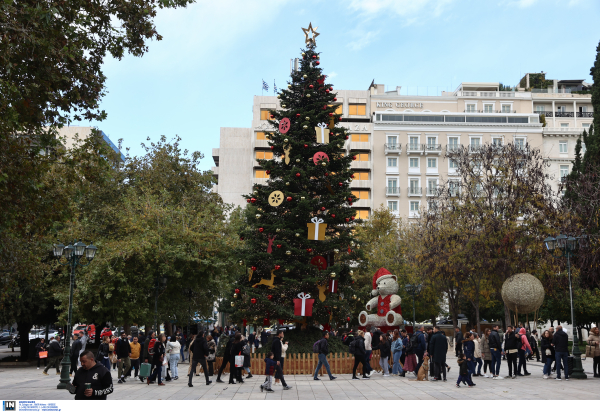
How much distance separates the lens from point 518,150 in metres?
33.3

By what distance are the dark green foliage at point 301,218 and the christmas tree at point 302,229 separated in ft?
0.12

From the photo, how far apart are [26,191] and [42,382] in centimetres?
992

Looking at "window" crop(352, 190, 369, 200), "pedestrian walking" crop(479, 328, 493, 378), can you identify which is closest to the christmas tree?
"pedestrian walking" crop(479, 328, 493, 378)

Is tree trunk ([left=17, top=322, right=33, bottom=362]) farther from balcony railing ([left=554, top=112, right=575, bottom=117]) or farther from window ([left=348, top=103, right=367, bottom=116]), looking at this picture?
balcony railing ([left=554, top=112, right=575, bottom=117])

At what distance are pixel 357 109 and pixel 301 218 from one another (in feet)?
192

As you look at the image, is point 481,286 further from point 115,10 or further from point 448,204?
point 115,10

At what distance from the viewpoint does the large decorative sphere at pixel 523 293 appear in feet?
83.7

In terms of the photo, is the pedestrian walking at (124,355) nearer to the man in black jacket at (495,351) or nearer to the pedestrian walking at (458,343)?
the pedestrian walking at (458,343)

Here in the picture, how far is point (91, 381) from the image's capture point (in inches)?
309

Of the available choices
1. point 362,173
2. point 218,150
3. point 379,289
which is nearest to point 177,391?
point 379,289

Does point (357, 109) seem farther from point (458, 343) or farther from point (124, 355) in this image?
point (124, 355)

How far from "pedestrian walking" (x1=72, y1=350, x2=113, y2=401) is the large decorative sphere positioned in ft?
70.7

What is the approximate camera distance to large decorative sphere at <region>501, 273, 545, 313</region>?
25.5 m

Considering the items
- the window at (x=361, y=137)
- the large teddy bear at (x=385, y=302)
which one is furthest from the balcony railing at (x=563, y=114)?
the large teddy bear at (x=385, y=302)
